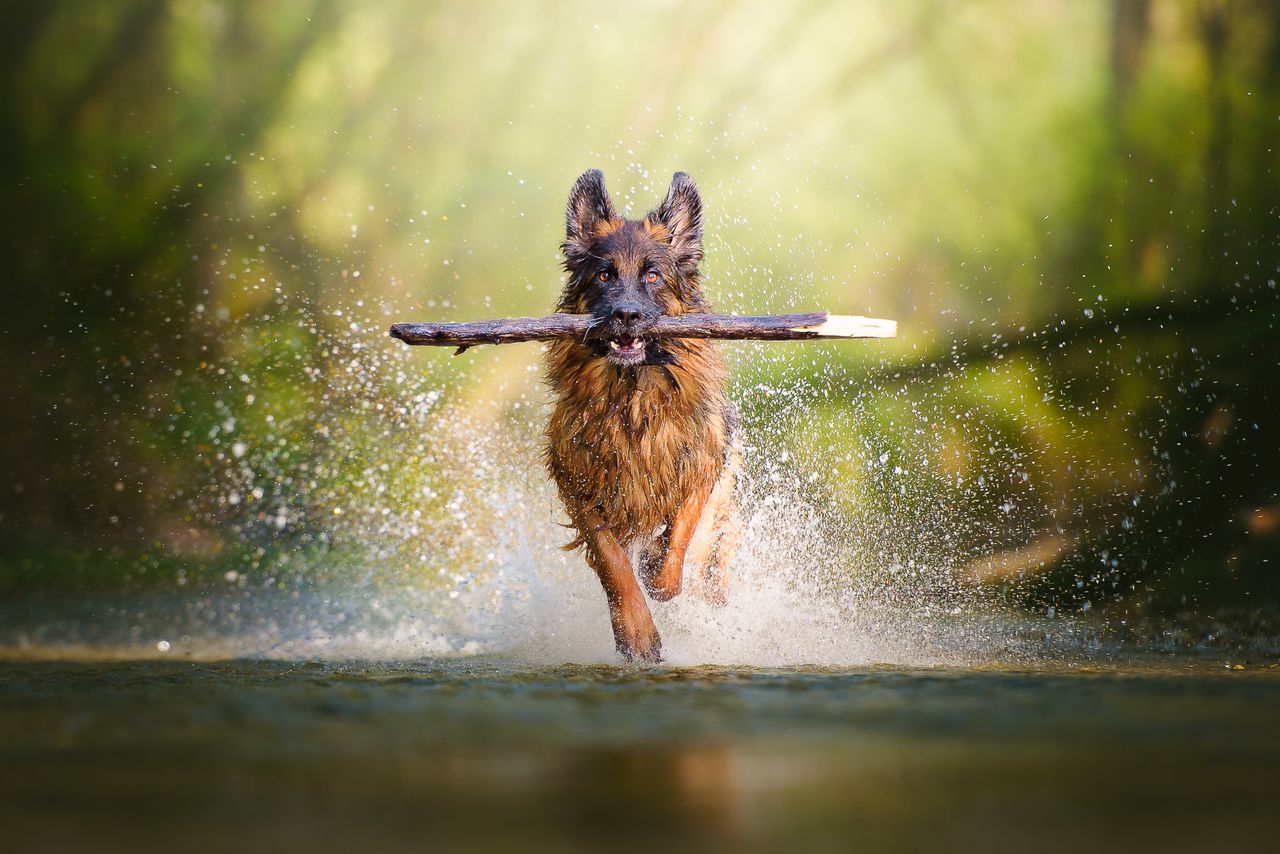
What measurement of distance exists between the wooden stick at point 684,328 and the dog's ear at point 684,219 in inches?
32.5

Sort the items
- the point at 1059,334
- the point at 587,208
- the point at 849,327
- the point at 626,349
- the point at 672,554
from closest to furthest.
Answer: the point at 849,327 < the point at 626,349 < the point at 672,554 < the point at 587,208 < the point at 1059,334

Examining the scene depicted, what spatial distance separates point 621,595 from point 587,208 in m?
1.75

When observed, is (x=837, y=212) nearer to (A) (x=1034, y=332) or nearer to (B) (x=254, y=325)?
(A) (x=1034, y=332)

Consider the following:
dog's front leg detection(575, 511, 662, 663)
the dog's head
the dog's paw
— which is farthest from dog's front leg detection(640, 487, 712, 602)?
the dog's head

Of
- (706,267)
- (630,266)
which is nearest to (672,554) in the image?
(630,266)

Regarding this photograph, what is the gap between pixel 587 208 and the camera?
547 cm

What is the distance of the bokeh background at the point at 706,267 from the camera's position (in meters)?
8.39

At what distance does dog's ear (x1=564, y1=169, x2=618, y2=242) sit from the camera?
5.45 m

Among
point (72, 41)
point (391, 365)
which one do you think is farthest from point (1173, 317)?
point (72, 41)

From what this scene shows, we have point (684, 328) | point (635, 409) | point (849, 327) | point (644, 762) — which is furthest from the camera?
point (635, 409)

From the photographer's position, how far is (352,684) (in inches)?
131

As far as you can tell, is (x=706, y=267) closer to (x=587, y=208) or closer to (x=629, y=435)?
(x=587, y=208)

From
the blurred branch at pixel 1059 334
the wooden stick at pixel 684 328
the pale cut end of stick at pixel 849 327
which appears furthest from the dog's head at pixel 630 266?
the blurred branch at pixel 1059 334

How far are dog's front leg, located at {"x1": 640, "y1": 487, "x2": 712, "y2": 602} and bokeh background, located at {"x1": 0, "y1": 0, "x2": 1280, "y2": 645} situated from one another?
191cm
